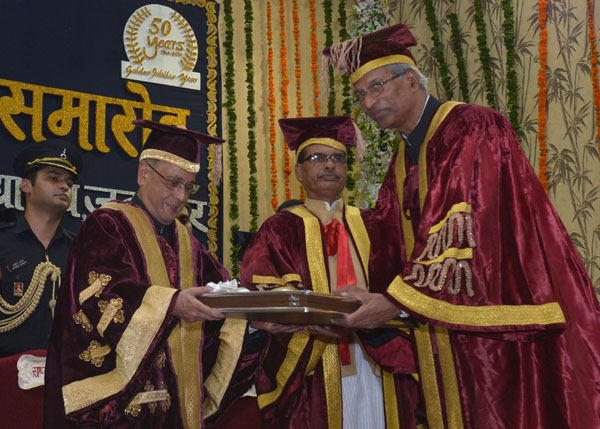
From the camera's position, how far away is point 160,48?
7.22 m

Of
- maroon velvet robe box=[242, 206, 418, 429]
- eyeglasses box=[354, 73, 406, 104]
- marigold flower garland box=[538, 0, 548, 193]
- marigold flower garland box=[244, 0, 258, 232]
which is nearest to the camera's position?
eyeglasses box=[354, 73, 406, 104]

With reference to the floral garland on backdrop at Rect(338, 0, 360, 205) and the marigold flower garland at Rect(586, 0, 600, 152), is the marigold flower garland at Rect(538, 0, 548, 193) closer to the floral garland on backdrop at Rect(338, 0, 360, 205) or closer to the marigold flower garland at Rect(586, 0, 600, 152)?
the marigold flower garland at Rect(586, 0, 600, 152)

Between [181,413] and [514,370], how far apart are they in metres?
1.46

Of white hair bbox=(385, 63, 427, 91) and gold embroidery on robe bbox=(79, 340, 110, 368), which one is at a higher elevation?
white hair bbox=(385, 63, 427, 91)

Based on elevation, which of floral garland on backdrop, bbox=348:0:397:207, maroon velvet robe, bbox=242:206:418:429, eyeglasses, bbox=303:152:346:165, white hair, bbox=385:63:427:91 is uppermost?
floral garland on backdrop, bbox=348:0:397:207

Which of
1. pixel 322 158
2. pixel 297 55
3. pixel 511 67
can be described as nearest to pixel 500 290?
pixel 322 158

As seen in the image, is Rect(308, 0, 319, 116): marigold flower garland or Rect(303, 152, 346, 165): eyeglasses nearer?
Rect(303, 152, 346, 165): eyeglasses

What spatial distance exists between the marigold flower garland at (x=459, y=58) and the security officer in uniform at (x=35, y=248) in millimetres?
3960

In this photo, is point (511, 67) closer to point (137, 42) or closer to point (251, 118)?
point (251, 118)

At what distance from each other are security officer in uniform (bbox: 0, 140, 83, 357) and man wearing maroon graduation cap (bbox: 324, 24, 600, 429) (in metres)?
2.99

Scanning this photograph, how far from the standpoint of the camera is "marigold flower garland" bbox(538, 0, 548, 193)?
6230 mm

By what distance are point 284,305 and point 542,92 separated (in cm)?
466

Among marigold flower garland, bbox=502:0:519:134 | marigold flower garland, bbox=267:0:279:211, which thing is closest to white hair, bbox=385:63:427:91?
marigold flower garland, bbox=502:0:519:134

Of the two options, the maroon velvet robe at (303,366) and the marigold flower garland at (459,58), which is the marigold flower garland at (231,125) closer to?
the marigold flower garland at (459,58)
